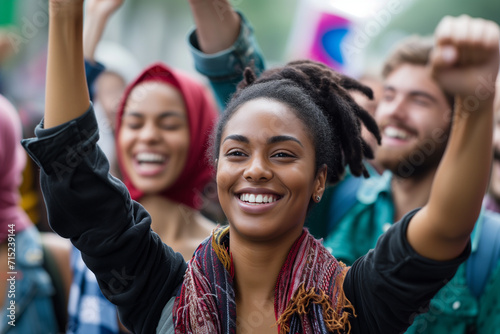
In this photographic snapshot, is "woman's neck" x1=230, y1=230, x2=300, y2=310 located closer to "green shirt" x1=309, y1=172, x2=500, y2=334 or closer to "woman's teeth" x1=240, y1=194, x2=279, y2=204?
"woman's teeth" x1=240, y1=194, x2=279, y2=204

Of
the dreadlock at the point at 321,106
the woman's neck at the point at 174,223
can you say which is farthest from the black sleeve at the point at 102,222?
the woman's neck at the point at 174,223

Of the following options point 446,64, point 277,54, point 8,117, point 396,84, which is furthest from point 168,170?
point 277,54

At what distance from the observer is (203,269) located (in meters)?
1.84

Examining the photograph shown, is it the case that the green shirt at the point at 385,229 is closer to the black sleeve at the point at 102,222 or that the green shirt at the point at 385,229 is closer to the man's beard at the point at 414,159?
the man's beard at the point at 414,159

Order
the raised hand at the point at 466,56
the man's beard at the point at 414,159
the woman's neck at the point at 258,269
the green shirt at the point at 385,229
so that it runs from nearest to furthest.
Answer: the raised hand at the point at 466,56, the woman's neck at the point at 258,269, the green shirt at the point at 385,229, the man's beard at the point at 414,159

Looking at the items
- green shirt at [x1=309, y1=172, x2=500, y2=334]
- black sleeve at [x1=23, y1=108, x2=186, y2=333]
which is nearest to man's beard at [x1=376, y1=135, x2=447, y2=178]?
green shirt at [x1=309, y1=172, x2=500, y2=334]

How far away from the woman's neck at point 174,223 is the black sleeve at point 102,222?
50.1 inches

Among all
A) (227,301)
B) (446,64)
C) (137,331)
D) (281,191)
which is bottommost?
(137,331)

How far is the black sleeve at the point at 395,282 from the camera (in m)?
1.60

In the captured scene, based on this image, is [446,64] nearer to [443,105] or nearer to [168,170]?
[443,105]

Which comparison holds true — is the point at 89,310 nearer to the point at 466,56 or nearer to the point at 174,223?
the point at 174,223

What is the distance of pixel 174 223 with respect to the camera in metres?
3.19

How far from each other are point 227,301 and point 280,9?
1084 cm

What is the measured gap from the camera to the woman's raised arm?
1614 mm
